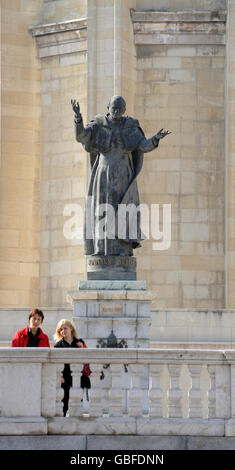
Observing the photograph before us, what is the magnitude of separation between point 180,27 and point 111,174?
40.3 feet

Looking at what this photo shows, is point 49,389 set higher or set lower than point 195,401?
higher

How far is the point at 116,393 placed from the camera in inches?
630

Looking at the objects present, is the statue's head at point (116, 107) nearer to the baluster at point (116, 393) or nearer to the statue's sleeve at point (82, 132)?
the statue's sleeve at point (82, 132)

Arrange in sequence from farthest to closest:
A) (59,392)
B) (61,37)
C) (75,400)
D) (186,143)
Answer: (61,37) → (186,143) → (59,392) → (75,400)

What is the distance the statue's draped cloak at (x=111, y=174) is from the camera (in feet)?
72.3

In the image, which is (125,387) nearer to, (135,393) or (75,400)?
(135,393)

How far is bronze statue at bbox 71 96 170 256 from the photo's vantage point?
72.3ft

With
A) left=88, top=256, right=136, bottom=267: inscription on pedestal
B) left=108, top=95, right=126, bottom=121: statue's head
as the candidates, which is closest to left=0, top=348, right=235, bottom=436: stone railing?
left=88, top=256, right=136, bottom=267: inscription on pedestal

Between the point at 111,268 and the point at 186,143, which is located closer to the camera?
the point at 111,268

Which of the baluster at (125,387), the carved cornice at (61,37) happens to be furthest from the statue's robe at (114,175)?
the carved cornice at (61,37)

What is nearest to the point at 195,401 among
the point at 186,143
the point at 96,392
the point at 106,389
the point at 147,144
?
the point at 106,389

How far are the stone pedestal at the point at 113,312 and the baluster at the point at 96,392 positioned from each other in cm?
566

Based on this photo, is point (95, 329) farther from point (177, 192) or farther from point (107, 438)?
point (177, 192)

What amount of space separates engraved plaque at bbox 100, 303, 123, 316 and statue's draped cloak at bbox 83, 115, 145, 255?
81 centimetres
